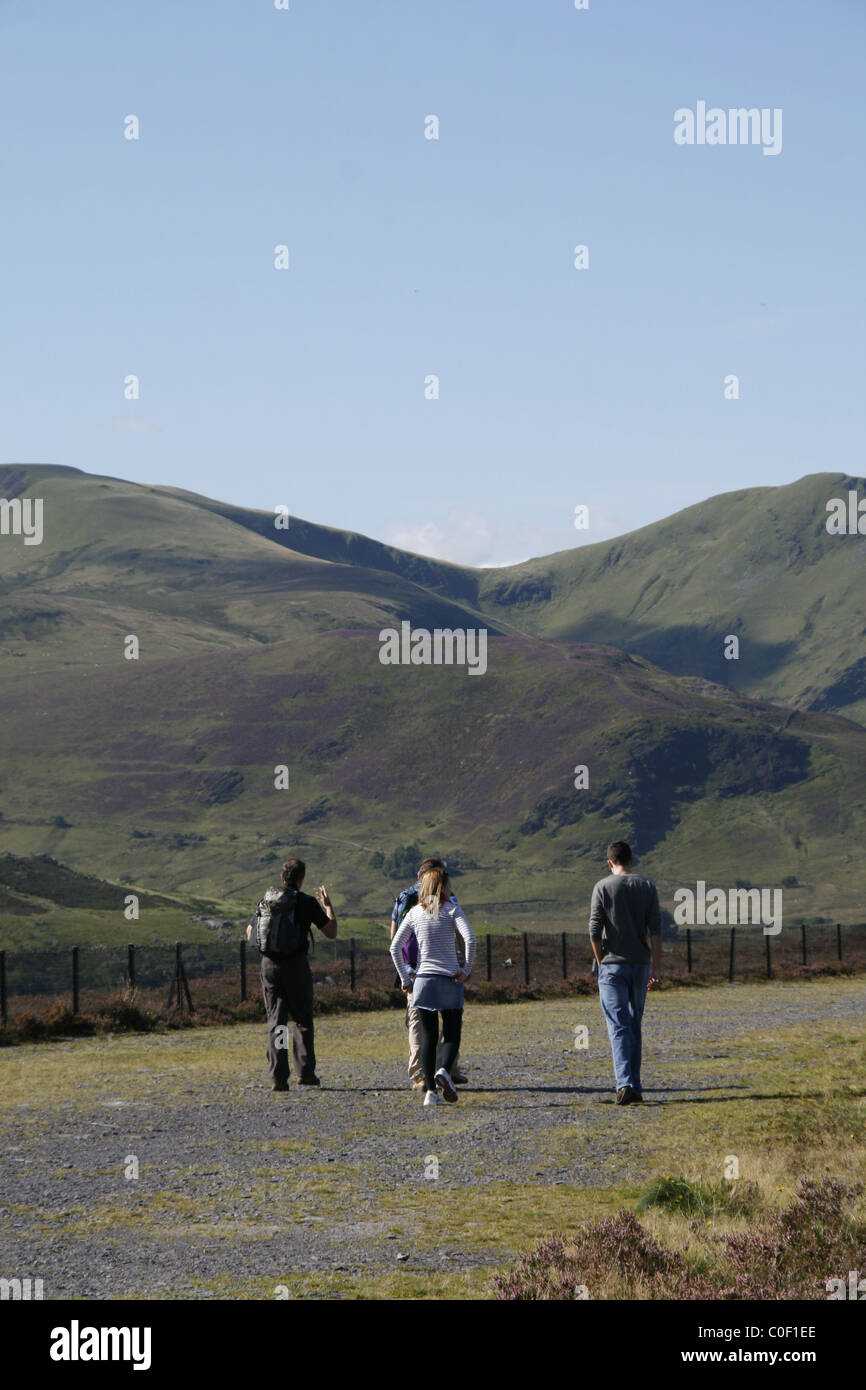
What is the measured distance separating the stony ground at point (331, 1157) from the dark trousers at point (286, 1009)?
319 millimetres

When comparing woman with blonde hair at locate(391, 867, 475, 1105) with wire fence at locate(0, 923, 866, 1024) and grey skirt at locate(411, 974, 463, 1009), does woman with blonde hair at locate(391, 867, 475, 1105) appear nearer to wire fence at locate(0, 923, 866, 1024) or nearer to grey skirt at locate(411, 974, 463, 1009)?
grey skirt at locate(411, 974, 463, 1009)

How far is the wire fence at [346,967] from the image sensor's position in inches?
1235

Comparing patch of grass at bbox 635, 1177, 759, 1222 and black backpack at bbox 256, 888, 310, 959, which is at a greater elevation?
black backpack at bbox 256, 888, 310, 959

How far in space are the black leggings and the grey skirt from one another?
8cm

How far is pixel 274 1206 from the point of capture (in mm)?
9500

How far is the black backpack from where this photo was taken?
15094mm

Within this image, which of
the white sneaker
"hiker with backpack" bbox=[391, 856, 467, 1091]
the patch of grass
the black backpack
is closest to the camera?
the patch of grass

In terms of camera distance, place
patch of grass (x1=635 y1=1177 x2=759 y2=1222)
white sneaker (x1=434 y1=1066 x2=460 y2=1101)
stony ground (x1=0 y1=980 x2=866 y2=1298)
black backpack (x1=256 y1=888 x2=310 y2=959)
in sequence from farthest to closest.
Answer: black backpack (x1=256 y1=888 x2=310 y2=959) → white sneaker (x1=434 y1=1066 x2=460 y2=1101) → patch of grass (x1=635 y1=1177 x2=759 y2=1222) → stony ground (x1=0 y1=980 x2=866 y2=1298)

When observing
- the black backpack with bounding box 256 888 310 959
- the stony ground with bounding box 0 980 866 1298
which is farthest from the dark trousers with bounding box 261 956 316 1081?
the stony ground with bounding box 0 980 866 1298

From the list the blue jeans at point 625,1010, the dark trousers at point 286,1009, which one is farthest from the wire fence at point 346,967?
the blue jeans at point 625,1010

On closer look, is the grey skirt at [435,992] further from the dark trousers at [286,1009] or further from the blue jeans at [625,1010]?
the blue jeans at [625,1010]
